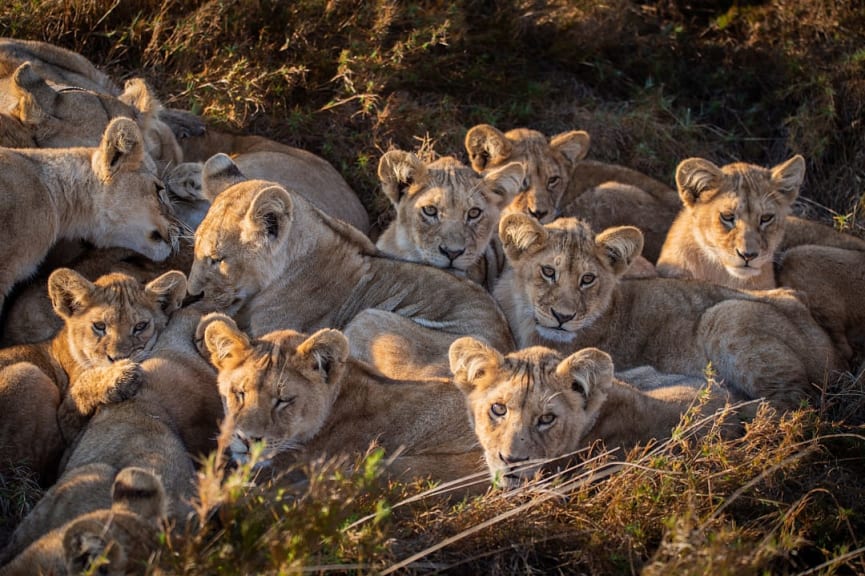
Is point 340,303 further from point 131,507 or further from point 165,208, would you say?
point 131,507

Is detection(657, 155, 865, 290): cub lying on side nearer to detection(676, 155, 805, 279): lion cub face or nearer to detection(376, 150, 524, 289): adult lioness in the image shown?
detection(676, 155, 805, 279): lion cub face

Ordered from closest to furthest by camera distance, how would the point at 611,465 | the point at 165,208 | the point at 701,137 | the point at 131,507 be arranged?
the point at 131,507, the point at 611,465, the point at 165,208, the point at 701,137

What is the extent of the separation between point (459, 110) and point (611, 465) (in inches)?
175

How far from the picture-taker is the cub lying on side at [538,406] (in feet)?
15.4

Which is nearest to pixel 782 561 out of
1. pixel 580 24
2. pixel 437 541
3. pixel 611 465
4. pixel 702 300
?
pixel 611 465

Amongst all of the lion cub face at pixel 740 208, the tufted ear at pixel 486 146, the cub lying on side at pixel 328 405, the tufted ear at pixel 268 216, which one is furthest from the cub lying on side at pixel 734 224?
the tufted ear at pixel 268 216

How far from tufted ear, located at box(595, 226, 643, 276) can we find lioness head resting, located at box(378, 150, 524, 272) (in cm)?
83

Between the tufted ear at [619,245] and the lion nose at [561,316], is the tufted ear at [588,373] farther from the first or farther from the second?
the tufted ear at [619,245]

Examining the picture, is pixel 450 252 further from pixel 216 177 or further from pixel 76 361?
pixel 76 361

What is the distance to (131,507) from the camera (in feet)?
13.4

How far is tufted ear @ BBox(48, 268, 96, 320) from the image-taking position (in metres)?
5.57

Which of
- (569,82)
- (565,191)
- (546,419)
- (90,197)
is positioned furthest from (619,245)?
(569,82)

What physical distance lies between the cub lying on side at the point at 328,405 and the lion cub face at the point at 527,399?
219 mm

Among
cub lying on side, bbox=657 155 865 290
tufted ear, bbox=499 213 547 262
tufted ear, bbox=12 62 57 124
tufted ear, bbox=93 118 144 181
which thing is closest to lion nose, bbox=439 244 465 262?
tufted ear, bbox=499 213 547 262
